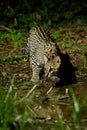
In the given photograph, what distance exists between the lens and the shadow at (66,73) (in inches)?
316

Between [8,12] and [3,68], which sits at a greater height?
[8,12]

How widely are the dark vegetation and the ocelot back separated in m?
0.23

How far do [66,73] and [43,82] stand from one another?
2.61ft

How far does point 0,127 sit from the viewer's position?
16.9 feet

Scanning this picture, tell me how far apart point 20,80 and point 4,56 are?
51.8 inches

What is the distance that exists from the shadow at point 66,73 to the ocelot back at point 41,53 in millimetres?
288

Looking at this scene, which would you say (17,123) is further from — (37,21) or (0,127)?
(37,21)

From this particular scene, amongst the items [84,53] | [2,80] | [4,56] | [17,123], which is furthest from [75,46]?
[17,123]

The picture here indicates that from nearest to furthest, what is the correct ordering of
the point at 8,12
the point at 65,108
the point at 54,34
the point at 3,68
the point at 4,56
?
the point at 65,108 → the point at 3,68 → the point at 4,56 → the point at 54,34 → the point at 8,12

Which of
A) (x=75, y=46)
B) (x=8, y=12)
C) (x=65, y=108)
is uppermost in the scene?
(x=8, y=12)

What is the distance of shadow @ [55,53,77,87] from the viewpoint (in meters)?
8.02

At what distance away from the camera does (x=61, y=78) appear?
8.24 metres

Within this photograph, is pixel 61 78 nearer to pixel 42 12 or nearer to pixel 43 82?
pixel 43 82

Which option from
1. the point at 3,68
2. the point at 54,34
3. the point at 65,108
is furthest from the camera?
the point at 54,34
